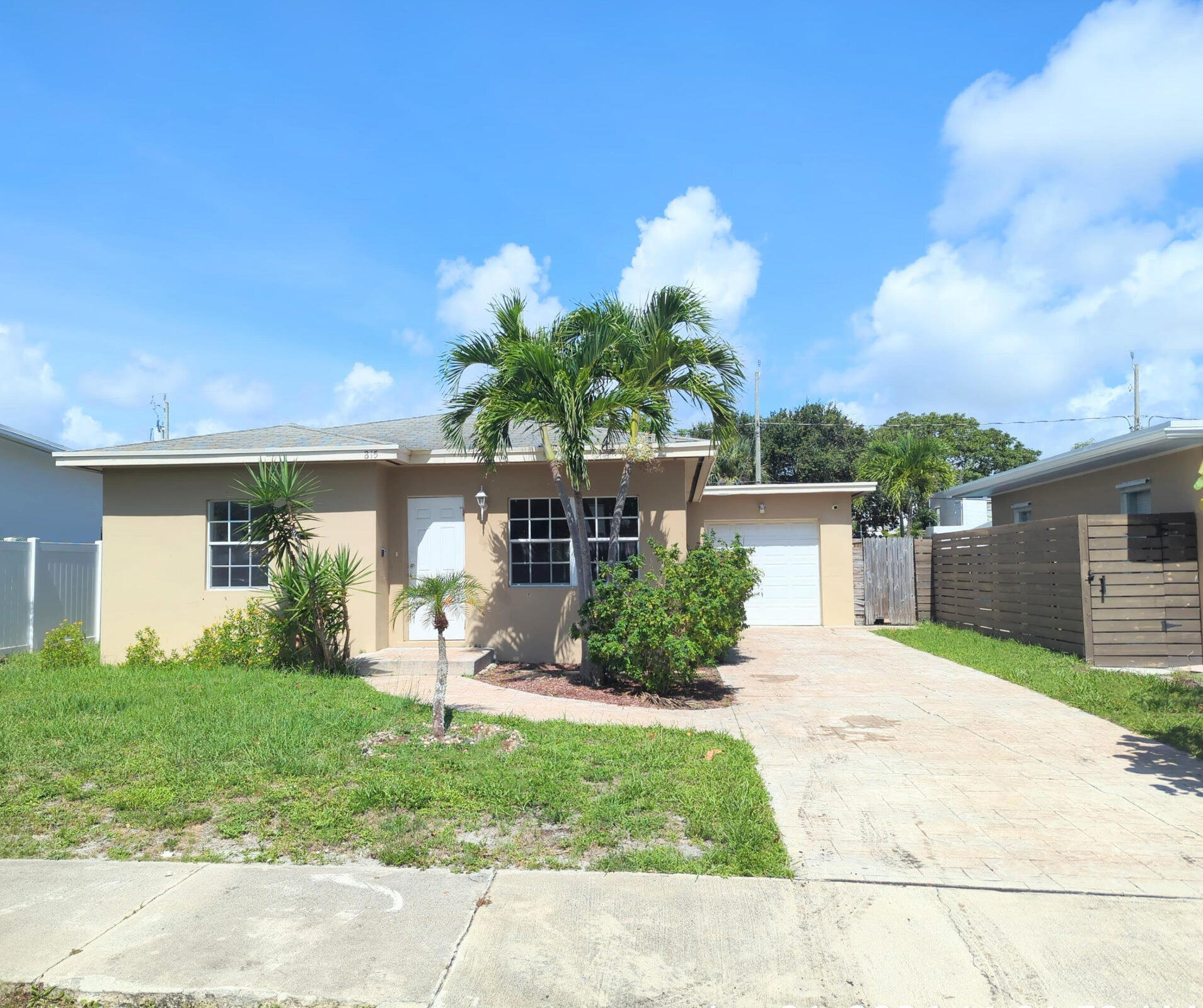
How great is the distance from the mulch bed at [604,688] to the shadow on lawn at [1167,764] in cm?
374

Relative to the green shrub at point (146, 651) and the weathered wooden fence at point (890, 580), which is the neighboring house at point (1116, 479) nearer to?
the weathered wooden fence at point (890, 580)

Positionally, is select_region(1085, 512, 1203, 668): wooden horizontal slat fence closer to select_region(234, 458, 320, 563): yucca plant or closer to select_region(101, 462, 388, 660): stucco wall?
select_region(101, 462, 388, 660): stucco wall

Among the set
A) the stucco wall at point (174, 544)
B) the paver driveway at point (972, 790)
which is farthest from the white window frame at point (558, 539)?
the paver driveway at point (972, 790)

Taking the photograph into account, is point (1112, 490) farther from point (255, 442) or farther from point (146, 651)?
point (146, 651)

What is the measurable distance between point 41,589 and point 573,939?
12.5 metres

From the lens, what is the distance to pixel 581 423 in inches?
366

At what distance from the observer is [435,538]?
40.4ft

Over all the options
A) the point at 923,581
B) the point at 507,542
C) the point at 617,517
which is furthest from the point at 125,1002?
the point at 923,581

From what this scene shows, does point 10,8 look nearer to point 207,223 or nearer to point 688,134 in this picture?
point 207,223

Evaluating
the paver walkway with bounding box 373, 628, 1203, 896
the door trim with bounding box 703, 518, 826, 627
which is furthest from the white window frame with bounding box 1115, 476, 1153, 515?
the door trim with bounding box 703, 518, 826, 627

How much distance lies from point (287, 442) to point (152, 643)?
331 cm

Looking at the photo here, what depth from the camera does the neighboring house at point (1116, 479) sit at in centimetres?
1091

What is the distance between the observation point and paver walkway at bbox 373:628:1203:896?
4453mm

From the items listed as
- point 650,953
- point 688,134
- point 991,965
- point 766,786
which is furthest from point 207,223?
point 991,965
